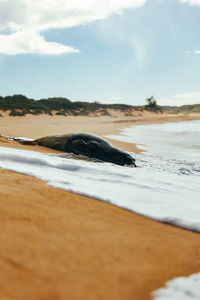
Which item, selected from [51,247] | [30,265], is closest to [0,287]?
[30,265]

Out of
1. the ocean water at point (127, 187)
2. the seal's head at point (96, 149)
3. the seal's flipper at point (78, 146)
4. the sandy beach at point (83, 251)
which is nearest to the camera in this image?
the sandy beach at point (83, 251)

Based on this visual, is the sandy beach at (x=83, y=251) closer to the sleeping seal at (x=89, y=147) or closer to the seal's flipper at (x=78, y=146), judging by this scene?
the sleeping seal at (x=89, y=147)

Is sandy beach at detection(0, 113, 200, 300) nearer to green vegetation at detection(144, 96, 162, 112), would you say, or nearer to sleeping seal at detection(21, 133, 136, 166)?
sleeping seal at detection(21, 133, 136, 166)

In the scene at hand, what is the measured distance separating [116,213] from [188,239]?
1.80ft

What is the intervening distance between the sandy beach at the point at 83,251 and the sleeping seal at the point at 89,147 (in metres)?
2.50

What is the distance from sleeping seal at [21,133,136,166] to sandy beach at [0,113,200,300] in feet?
8.21

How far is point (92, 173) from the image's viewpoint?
3.15m

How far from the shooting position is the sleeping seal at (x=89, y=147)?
14.7 feet

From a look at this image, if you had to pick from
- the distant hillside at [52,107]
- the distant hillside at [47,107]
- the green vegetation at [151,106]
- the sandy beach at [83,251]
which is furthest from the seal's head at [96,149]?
the green vegetation at [151,106]

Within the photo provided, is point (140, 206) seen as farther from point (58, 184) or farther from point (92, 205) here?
point (58, 184)

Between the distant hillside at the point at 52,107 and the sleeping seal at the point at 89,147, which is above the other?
the distant hillside at the point at 52,107

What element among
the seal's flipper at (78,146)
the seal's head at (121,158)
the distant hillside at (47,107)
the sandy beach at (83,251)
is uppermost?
the distant hillside at (47,107)

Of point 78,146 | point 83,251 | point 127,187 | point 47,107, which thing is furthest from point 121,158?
point 47,107

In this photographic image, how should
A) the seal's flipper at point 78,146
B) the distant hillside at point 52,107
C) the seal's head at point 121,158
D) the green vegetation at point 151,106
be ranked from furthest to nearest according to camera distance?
the green vegetation at point 151,106 → the distant hillside at point 52,107 → the seal's flipper at point 78,146 → the seal's head at point 121,158
